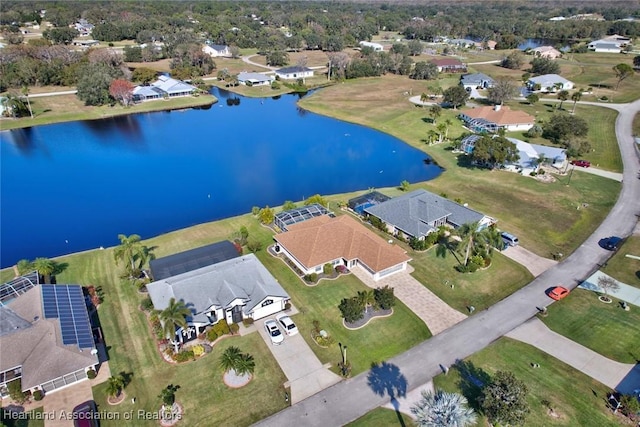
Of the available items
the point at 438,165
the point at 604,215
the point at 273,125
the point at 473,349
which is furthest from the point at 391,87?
the point at 473,349

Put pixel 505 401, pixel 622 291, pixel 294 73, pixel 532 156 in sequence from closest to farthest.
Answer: pixel 505 401 → pixel 622 291 → pixel 532 156 → pixel 294 73

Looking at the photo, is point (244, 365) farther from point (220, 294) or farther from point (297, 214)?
point (297, 214)

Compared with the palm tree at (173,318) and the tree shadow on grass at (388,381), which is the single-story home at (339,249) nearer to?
the tree shadow on grass at (388,381)

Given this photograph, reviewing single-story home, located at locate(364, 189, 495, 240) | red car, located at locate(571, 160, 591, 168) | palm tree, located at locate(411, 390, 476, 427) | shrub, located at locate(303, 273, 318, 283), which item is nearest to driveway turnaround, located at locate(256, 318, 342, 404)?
shrub, located at locate(303, 273, 318, 283)

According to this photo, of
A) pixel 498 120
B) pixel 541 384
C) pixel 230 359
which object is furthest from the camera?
pixel 498 120

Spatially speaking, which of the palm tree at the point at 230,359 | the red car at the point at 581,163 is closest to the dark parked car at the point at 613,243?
the red car at the point at 581,163

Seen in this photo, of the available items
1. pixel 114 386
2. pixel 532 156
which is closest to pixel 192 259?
pixel 114 386

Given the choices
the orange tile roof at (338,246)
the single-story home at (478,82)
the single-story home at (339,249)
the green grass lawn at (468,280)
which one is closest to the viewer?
the green grass lawn at (468,280)
